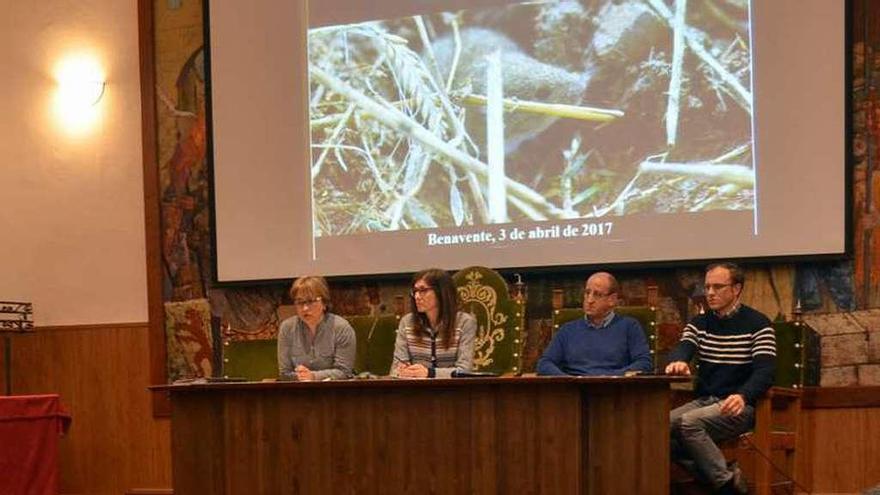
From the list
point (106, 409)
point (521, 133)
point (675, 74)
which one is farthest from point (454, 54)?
point (106, 409)

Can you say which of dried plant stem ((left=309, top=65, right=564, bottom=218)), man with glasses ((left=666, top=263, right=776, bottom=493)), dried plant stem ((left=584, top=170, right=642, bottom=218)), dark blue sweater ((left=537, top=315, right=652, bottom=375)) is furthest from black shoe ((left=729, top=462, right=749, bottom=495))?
dried plant stem ((left=309, top=65, right=564, bottom=218))

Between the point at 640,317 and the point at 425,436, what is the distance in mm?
1526

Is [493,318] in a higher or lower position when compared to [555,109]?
lower

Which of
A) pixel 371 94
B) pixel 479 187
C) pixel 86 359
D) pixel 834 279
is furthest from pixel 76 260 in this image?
pixel 834 279

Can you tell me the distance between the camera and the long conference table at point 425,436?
3967 millimetres

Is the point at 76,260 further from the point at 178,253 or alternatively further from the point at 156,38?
the point at 156,38

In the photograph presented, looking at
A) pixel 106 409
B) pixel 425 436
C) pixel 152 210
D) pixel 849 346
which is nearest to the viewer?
pixel 425 436

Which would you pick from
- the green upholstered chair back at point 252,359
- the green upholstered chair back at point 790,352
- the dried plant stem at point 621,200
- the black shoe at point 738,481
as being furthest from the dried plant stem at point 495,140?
the black shoe at point 738,481

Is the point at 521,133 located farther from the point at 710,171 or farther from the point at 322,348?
the point at 322,348

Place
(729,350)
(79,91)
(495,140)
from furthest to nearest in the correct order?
(79,91), (495,140), (729,350)

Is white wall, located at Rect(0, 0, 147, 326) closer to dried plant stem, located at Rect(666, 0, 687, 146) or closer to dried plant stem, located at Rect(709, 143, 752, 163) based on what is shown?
dried plant stem, located at Rect(666, 0, 687, 146)

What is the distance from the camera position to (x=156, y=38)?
668cm

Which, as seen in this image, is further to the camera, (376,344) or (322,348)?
(376,344)

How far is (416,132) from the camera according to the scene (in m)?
6.11
